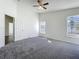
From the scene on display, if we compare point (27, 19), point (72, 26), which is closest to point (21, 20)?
point (27, 19)

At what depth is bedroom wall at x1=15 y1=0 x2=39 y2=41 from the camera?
17.9 ft

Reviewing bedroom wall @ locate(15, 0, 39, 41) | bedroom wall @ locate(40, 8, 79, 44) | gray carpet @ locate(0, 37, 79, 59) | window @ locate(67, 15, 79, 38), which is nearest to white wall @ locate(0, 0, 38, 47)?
bedroom wall @ locate(15, 0, 39, 41)

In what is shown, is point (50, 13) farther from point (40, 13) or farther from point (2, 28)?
point (2, 28)

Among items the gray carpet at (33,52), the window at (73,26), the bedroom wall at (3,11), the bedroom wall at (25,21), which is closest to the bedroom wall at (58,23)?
the window at (73,26)

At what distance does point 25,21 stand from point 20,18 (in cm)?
74

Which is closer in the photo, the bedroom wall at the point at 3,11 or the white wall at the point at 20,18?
the bedroom wall at the point at 3,11

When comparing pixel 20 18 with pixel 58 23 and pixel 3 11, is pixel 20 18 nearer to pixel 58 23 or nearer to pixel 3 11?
pixel 3 11

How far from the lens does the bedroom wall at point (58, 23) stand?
21.1 feet

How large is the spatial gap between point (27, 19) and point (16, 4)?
173 cm

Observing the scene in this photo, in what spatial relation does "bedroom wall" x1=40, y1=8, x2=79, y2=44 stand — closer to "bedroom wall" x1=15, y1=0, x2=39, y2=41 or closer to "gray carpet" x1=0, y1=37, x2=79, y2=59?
"bedroom wall" x1=15, y1=0, x2=39, y2=41

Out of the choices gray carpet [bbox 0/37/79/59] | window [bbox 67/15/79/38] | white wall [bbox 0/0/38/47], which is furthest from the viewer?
window [bbox 67/15/79/38]

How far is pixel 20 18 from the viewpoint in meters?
5.71

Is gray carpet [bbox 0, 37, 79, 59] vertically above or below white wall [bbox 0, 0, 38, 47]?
below

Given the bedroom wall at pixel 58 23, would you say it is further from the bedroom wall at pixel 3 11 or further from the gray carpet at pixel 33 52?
the gray carpet at pixel 33 52
